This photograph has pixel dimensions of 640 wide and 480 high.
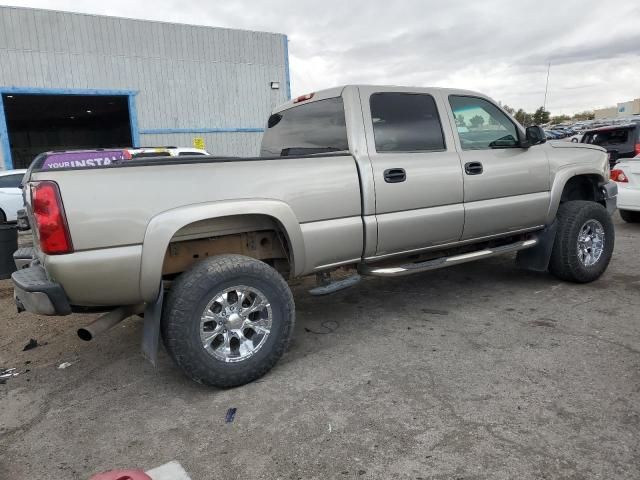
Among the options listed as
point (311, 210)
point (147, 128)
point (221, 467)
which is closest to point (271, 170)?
point (311, 210)

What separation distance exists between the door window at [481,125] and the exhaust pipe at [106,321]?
3020 mm

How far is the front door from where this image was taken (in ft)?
14.4

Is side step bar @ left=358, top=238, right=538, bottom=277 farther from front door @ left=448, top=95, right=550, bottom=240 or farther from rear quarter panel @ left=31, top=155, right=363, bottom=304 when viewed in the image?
rear quarter panel @ left=31, top=155, right=363, bottom=304

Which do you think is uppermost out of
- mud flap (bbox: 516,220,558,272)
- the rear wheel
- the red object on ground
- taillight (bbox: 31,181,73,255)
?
taillight (bbox: 31,181,73,255)

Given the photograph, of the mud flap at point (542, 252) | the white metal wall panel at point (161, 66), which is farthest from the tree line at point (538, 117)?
the mud flap at point (542, 252)

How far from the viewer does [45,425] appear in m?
3.01

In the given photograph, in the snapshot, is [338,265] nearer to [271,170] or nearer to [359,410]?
[271,170]

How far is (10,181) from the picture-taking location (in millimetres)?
11328

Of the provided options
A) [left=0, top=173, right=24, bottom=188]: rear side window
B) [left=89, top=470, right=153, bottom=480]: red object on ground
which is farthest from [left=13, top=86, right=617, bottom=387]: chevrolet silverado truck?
[left=0, top=173, right=24, bottom=188]: rear side window

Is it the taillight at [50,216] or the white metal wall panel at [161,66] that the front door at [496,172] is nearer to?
the taillight at [50,216]

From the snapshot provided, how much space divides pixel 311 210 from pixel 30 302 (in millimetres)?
1843

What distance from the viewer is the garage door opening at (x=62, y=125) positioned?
892 inches

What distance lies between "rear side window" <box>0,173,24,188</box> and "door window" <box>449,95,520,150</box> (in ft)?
34.3

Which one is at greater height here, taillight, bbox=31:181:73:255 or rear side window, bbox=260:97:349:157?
rear side window, bbox=260:97:349:157
